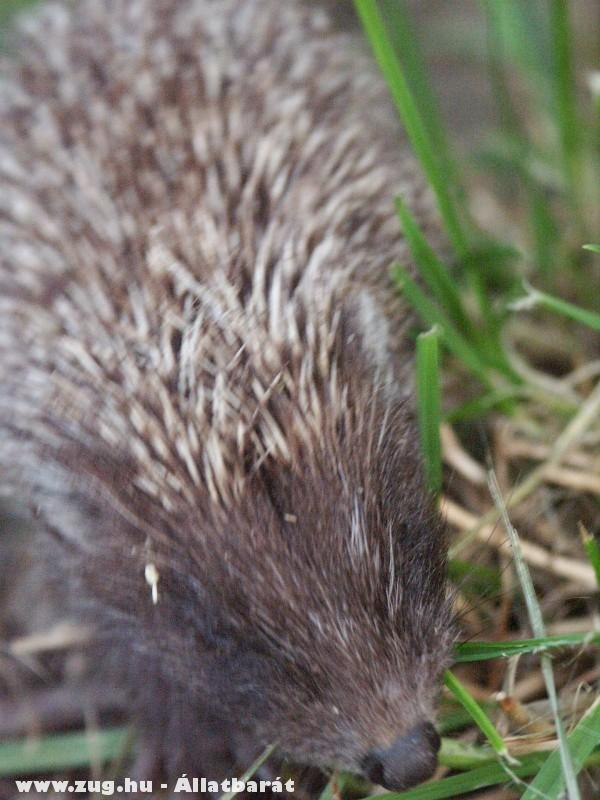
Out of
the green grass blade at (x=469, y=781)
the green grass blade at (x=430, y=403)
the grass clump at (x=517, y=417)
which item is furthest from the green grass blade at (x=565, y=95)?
the green grass blade at (x=469, y=781)

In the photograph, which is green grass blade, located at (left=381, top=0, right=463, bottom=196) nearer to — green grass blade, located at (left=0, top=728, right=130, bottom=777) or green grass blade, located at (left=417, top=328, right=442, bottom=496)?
green grass blade, located at (left=417, top=328, right=442, bottom=496)

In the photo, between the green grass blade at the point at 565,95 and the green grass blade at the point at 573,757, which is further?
the green grass blade at the point at 565,95

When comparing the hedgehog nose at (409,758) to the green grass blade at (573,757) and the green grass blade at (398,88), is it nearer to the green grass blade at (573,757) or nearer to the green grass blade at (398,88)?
the green grass blade at (573,757)

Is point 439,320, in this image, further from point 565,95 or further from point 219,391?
point 565,95

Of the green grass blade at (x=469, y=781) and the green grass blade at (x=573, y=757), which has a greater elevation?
the green grass blade at (x=573, y=757)

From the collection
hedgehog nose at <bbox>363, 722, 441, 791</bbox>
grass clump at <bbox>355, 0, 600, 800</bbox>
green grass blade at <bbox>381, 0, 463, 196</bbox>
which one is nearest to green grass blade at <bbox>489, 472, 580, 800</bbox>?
grass clump at <bbox>355, 0, 600, 800</bbox>

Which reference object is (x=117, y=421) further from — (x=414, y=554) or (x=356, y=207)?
(x=356, y=207)

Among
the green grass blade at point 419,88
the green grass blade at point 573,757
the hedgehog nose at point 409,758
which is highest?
the green grass blade at point 419,88

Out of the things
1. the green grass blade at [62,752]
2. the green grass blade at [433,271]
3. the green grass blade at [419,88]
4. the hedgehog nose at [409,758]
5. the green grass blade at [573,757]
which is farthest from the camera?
the green grass blade at [419,88]
